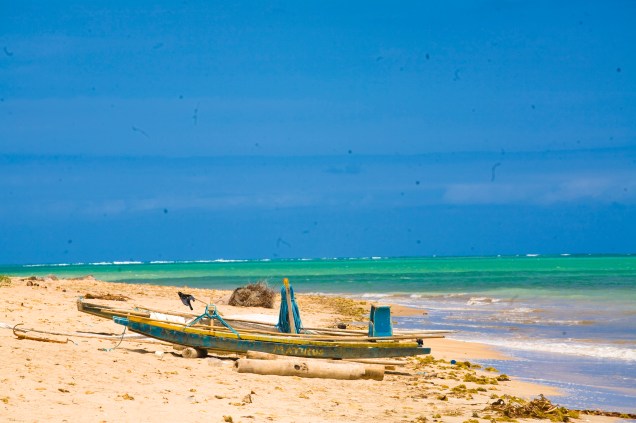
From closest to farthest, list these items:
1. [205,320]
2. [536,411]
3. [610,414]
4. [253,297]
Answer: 1. [536,411]
2. [610,414]
3. [205,320]
4. [253,297]

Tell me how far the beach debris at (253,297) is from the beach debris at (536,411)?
17772 mm

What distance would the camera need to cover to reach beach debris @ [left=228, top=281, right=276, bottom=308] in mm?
28328

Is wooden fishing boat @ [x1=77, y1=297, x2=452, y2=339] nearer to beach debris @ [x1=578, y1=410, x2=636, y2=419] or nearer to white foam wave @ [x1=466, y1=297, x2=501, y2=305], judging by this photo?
beach debris @ [x1=578, y1=410, x2=636, y2=419]

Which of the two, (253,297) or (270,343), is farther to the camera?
(253,297)

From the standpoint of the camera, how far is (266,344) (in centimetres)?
1428

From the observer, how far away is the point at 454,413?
1093cm

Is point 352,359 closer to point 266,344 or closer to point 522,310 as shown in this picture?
point 266,344

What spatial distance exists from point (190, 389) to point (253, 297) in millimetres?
17141

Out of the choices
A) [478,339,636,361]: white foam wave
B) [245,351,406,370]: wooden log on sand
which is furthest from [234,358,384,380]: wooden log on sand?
[478,339,636,361]: white foam wave

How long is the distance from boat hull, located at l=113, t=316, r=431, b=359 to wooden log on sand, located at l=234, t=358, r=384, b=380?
750 millimetres

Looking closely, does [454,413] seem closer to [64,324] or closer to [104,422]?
[104,422]

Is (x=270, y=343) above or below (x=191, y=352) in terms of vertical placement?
above

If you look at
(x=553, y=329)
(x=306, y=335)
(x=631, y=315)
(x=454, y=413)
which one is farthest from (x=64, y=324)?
(x=631, y=315)

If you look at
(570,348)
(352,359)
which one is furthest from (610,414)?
(570,348)
